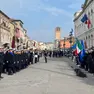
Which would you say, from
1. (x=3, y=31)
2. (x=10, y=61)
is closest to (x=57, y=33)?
(x=3, y=31)

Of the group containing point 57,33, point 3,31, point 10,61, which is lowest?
point 10,61

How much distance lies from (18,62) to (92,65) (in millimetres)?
5402

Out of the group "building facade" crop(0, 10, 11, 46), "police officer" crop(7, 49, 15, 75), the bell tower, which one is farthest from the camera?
the bell tower

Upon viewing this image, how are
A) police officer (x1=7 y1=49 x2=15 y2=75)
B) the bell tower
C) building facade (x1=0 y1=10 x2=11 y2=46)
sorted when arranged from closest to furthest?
police officer (x1=7 y1=49 x2=15 y2=75) < building facade (x1=0 y1=10 x2=11 y2=46) < the bell tower

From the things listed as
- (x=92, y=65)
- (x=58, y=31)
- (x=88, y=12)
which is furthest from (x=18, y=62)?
(x=58, y=31)

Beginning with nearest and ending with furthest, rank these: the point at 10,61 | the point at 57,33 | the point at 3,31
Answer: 1. the point at 10,61
2. the point at 3,31
3. the point at 57,33

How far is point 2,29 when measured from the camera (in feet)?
278

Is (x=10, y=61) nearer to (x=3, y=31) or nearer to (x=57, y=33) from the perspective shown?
(x=3, y=31)

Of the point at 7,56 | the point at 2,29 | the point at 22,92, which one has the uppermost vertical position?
the point at 2,29

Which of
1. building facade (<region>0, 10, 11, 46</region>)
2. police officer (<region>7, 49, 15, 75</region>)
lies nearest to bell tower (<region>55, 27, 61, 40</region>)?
building facade (<region>0, 10, 11, 46</region>)

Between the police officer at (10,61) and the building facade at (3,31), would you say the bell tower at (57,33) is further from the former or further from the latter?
the police officer at (10,61)

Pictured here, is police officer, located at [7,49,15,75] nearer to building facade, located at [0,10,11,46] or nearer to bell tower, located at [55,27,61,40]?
building facade, located at [0,10,11,46]

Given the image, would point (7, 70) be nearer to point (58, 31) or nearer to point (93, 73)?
point (93, 73)

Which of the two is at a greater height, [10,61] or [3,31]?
[3,31]
